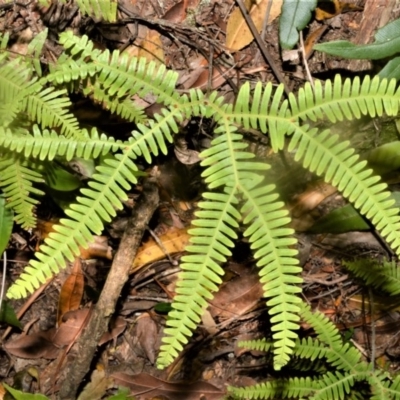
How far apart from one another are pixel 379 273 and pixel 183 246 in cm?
106

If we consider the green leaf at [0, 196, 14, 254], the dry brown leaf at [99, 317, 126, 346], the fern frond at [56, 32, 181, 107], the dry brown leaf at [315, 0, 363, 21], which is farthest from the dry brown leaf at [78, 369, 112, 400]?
the dry brown leaf at [315, 0, 363, 21]

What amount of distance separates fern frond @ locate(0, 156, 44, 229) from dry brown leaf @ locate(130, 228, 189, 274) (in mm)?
844

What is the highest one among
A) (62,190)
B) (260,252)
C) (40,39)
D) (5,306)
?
(40,39)

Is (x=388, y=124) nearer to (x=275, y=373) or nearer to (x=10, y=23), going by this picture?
(x=275, y=373)

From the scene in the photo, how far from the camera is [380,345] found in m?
3.42

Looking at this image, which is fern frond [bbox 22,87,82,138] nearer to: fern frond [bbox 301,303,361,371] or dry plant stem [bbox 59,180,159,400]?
dry plant stem [bbox 59,180,159,400]

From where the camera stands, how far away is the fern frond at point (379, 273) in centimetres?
306

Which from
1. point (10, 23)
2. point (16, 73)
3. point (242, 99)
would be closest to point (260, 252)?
point (242, 99)

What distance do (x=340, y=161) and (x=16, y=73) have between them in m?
1.43

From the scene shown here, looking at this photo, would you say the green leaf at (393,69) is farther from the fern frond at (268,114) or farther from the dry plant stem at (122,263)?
the dry plant stem at (122,263)

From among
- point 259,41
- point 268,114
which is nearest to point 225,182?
point 268,114

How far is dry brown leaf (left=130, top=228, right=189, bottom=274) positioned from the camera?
3297 millimetres

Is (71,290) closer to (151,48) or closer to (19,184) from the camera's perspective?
(19,184)

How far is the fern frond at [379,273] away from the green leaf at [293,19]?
3.92 ft
